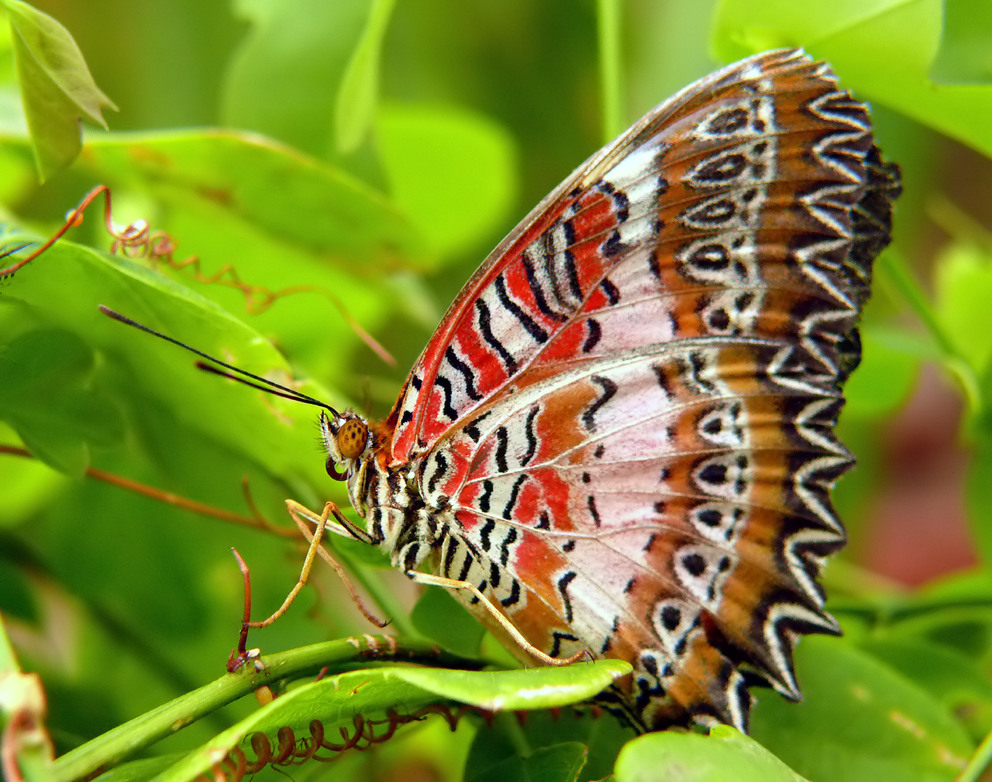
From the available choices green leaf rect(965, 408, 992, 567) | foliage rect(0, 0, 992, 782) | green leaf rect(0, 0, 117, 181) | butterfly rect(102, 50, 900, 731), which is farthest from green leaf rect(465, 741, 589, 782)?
green leaf rect(965, 408, 992, 567)

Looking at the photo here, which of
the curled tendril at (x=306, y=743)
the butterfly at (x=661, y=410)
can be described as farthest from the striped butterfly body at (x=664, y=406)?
the curled tendril at (x=306, y=743)

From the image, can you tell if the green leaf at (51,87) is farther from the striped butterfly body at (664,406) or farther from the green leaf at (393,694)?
the green leaf at (393,694)

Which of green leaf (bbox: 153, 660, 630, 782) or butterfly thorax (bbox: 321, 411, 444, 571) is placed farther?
butterfly thorax (bbox: 321, 411, 444, 571)

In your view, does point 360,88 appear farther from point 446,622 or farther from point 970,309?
point 970,309

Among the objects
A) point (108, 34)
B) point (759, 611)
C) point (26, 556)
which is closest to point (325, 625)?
point (26, 556)

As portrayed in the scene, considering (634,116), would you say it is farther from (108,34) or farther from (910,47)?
(108,34)

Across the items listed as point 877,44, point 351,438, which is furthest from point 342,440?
point 877,44

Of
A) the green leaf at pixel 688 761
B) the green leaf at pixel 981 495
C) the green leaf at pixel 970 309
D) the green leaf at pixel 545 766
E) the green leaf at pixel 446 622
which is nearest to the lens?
the green leaf at pixel 688 761

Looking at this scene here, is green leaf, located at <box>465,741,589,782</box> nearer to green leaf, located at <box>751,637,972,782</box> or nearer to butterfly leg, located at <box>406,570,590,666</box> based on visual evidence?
butterfly leg, located at <box>406,570,590,666</box>
